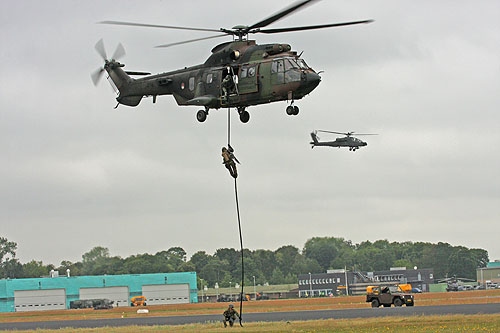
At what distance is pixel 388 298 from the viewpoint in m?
65.4

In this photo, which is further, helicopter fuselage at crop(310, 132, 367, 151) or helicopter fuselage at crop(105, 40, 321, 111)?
helicopter fuselage at crop(310, 132, 367, 151)

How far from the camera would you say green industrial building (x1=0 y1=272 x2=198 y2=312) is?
418ft

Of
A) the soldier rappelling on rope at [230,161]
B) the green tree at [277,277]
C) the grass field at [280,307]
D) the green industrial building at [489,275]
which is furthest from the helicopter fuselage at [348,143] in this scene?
the green tree at [277,277]

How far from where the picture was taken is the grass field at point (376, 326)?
143ft

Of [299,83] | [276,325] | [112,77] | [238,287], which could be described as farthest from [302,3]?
[238,287]

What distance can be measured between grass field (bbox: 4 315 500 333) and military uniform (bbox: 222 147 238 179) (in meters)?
13.7

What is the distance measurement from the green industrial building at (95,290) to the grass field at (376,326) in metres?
77.1

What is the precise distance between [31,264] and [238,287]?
47.7 meters

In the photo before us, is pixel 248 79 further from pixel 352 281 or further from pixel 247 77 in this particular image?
pixel 352 281

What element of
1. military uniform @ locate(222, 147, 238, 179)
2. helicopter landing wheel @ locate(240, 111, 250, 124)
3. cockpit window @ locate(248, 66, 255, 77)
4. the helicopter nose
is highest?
cockpit window @ locate(248, 66, 255, 77)

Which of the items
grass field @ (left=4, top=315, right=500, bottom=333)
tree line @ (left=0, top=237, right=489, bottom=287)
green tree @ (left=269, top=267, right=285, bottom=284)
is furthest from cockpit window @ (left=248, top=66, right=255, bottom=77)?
green tree @ (left=269, top=267, right=285, bottom=284)

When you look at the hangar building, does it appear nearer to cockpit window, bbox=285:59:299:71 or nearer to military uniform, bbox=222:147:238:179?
cockpit window, bbox=285:59:299:71

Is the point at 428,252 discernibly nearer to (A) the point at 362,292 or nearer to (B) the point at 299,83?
(A) the point at 362,292

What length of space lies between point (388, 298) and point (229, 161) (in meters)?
34.3
